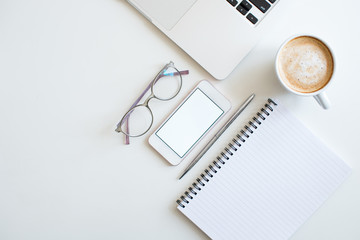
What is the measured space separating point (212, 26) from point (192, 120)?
0.20 metres

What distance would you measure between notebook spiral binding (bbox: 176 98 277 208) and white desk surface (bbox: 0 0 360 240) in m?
0.02

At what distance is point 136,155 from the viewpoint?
0.74m

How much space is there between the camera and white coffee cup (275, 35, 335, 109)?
63 cm

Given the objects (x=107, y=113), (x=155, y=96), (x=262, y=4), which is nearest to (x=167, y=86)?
(x=155, y=96)

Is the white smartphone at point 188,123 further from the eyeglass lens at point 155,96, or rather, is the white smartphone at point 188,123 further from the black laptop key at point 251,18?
the black laptop key at point 251,18

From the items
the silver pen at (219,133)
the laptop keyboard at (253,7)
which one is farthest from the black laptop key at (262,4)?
the silver pen at (219,133)

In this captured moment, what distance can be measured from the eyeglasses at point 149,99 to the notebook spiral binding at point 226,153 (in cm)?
16

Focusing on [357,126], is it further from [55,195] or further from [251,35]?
[55,195]

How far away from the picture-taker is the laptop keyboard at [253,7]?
663mm

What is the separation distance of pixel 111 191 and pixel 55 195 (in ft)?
0.43

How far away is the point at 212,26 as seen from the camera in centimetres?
68

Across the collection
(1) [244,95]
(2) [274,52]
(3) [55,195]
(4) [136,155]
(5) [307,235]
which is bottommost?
(3) [55,195]

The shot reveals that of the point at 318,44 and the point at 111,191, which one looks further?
the point at 111,191

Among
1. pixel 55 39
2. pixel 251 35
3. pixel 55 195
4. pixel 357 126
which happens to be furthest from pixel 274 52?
pixel 55 195
